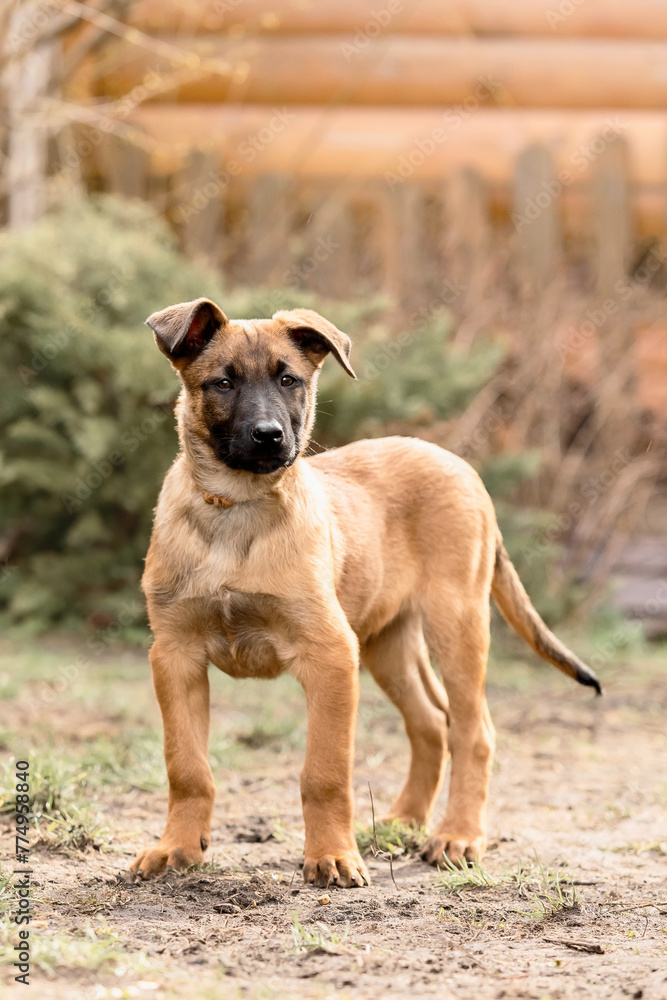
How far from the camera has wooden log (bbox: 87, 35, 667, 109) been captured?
12.0 m

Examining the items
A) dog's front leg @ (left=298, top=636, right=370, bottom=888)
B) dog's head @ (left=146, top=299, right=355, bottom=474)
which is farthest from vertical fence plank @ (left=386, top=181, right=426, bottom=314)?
dog's front leg @ (left=298, top=636, right=370, bottom=888)

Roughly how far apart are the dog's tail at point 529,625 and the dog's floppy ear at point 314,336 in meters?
1.30

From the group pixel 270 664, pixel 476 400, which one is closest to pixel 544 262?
pixel 476 400

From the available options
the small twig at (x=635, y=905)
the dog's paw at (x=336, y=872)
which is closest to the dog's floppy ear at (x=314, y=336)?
the dog's paw at (x=336, y=872)

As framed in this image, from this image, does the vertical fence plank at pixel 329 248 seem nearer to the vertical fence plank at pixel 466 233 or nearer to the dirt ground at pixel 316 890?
the vertical fence plank at pixel 466 233

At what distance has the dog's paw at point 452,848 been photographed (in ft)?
14.4

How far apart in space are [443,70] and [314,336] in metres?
8.55

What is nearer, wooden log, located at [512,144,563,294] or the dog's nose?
the dog's nose

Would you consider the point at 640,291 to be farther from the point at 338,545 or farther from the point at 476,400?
the point at 338,545

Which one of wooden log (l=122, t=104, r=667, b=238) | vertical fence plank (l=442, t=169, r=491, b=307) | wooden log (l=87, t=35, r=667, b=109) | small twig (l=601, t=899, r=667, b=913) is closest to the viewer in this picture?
small twig (l=601, t=899, r=667, b=913)

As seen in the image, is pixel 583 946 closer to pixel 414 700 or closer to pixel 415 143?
pixel 414 700

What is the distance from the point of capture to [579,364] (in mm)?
Answer: 11578

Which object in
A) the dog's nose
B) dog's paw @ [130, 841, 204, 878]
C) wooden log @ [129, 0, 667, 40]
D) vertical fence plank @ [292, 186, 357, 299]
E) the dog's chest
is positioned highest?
wooden log @ [129, 0, 667, 40]

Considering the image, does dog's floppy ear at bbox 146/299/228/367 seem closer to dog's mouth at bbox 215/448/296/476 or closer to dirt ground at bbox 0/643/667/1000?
dog's mouth at bbox 215/448/296/476
